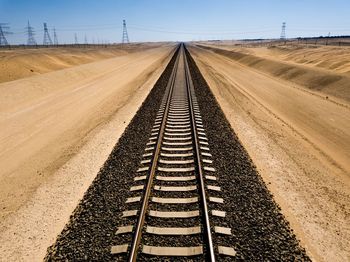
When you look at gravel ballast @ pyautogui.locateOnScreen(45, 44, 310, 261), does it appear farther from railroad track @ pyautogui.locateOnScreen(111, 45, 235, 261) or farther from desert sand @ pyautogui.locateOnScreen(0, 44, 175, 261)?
desert sand @ pyautogui.locateOnScreen(0, 44, 175, 261)

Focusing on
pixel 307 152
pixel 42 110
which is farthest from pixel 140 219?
pixel 42 110

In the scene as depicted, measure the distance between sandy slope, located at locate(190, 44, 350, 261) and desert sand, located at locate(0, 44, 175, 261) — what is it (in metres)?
6.00

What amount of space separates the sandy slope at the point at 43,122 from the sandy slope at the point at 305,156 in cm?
766

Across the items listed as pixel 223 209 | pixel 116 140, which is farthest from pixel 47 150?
pixel 223 209

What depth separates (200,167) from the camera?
360 inches

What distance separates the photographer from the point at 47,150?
473 inches

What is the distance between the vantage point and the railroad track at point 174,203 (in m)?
5.87

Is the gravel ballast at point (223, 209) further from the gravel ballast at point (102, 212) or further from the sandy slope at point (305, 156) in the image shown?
the sandy slope at point (305, 156)

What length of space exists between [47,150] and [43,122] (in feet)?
15.3

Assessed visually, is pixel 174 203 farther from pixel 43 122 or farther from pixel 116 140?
pixel 43 122

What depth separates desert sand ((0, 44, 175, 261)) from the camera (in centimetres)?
702

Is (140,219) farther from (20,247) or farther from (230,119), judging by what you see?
(230,119)

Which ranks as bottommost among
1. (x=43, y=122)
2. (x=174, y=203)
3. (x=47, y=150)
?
(x=47, y=150)

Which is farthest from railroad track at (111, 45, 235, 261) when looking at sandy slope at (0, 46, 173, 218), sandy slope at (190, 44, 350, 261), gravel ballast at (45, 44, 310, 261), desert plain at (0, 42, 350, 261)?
sandy slope at (0, 46, 173, 218)
